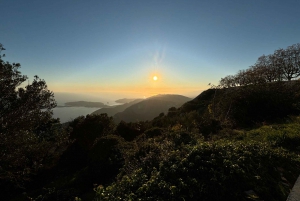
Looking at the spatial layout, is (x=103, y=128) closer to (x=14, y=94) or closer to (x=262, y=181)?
(x=14, y=94)

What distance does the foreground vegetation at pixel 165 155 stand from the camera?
4.04 meters

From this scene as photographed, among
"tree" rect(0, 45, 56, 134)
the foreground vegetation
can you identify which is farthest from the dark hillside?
"tree" rect(0, 45, 56, 134)

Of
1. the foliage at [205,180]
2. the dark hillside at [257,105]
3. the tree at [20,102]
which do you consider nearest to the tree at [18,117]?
the tree at [20,102]

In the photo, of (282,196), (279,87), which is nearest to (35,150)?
(282,196)

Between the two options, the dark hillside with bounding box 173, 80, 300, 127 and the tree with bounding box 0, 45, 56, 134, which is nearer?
the tree with bounding box 0, 45, 56, 134

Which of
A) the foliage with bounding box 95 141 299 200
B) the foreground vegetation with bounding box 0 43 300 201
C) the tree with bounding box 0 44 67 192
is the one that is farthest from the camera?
the tree with bounding box 0 44 67 192

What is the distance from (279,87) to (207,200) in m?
20.0

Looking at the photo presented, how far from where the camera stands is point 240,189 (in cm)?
398

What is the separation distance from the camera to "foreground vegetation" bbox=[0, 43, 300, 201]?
13.3ft

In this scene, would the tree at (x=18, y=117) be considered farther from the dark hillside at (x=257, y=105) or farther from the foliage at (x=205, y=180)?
the dark hillside at (x=257, y=105)

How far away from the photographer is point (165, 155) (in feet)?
18.7

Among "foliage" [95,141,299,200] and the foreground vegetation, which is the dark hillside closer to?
the foreground vegetation

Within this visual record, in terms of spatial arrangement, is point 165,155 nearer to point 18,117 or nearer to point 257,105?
point 18,117

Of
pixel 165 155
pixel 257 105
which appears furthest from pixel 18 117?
pixel 257 105
